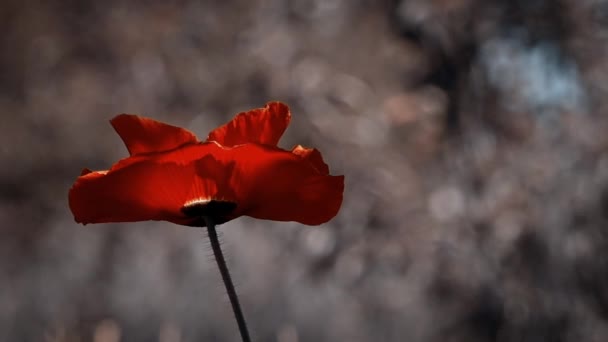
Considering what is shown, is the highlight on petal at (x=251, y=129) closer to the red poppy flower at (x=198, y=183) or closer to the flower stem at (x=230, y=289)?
the red poppy flower at (x=198, y=183)

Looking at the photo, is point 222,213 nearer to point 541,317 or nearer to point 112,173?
A: point 112,173

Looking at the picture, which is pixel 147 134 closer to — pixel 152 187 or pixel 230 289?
pixel 152 187

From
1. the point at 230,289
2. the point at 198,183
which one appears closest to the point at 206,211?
the point at 198,183

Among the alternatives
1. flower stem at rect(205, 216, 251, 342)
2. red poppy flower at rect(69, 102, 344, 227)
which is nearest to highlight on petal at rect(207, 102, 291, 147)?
red poppy flower at rect(69, 102, 344, 227)

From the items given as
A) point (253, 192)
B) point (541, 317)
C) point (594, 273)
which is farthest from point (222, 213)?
point (594, 273)

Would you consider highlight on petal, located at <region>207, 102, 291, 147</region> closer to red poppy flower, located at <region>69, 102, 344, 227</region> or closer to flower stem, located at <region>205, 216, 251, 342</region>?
red poppy flower, located at <region>69, 102, 344, 227</region>

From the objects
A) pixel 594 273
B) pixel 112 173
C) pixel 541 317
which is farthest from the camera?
pixel 594 273
